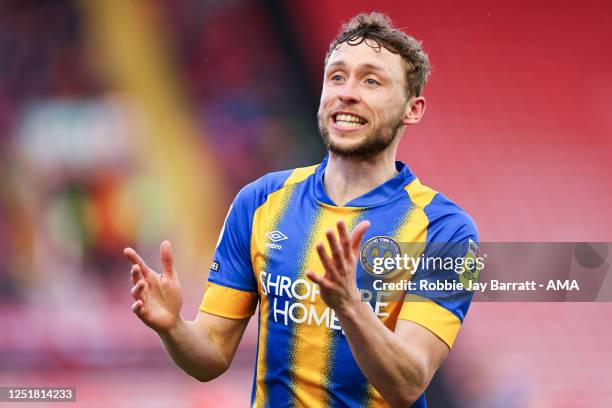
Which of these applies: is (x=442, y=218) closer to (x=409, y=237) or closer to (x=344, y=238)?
(x=409, y=237)

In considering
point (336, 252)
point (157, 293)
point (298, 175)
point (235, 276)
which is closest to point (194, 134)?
point (298, 175)

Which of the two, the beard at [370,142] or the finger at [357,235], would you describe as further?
the beard at [370,142]

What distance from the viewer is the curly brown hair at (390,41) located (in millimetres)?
2975

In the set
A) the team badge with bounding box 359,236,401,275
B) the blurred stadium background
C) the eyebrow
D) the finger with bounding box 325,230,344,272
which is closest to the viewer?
the finger with bounding box 325,230,344,272

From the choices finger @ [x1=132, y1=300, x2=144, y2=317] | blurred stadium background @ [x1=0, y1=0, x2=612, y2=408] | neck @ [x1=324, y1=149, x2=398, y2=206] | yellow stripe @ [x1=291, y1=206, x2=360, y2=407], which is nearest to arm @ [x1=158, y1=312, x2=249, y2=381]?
finger @ [x1=132, y1=300, x2=144, y2=317]

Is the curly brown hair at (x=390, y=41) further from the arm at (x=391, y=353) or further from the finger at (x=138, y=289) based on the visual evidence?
the finger at (x=138, y=289)

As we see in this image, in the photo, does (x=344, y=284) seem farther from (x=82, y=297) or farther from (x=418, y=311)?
(x=82, y=297)

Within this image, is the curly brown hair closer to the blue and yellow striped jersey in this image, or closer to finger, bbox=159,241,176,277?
the blue and yellow striped jersey

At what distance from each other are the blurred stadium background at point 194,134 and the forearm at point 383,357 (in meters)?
2.87

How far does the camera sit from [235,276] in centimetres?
294

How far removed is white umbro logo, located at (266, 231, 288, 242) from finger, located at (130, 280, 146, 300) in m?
0.48

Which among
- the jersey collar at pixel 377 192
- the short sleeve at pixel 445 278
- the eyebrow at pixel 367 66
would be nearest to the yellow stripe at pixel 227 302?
the jersey collar at pixel 377 192

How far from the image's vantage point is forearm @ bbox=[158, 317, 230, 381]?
2668 mm

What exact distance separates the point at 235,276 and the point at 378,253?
448 millimetres
